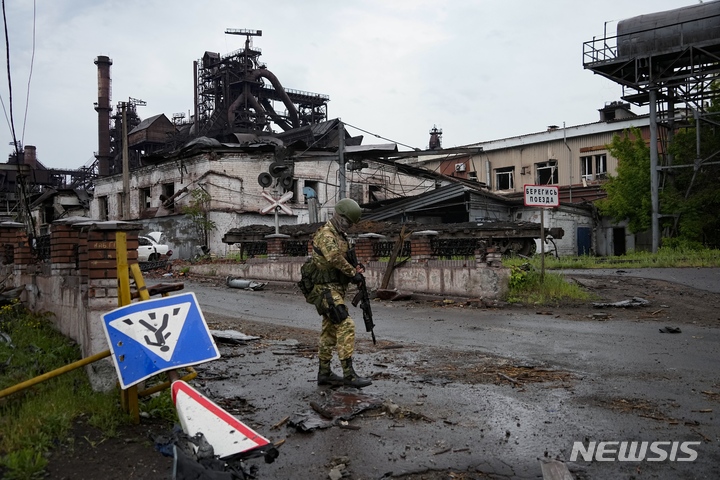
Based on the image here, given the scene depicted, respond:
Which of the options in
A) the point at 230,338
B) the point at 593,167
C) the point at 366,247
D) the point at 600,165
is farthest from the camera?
the point at 593,167

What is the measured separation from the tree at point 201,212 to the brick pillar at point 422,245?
1822 centimetres

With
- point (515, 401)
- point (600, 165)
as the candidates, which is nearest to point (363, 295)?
point (515, 401)

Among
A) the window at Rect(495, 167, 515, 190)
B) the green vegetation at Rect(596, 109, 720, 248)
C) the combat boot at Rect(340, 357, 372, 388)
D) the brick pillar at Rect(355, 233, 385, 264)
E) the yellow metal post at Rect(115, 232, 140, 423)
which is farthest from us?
the window at Rect(495, 167, 515, 190)

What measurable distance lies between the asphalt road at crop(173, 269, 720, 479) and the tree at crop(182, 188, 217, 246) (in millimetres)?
22376

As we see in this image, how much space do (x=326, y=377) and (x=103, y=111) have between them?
4978 centimetres

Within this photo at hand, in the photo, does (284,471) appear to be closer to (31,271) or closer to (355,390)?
(355,390)

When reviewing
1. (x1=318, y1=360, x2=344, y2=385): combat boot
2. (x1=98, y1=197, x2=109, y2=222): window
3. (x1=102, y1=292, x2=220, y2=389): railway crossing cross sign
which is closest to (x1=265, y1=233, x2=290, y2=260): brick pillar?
(x1=318, y1=360, x2=344, y2=385): combat boot

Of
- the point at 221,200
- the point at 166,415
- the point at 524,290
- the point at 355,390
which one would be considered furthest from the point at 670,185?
the point at 166,415

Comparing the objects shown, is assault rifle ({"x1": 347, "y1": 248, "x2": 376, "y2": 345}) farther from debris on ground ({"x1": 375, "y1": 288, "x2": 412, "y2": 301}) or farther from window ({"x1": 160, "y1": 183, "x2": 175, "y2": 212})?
window ({"x1": 160, "y1": 183, "x2": 175, "y2": 212})

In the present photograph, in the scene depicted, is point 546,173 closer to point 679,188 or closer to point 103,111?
point 679,188

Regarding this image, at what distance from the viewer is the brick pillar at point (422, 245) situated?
46.0 feet

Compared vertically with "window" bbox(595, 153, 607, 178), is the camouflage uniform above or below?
below

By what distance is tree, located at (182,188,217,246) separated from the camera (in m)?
30.0

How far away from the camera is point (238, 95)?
47.2 metres
